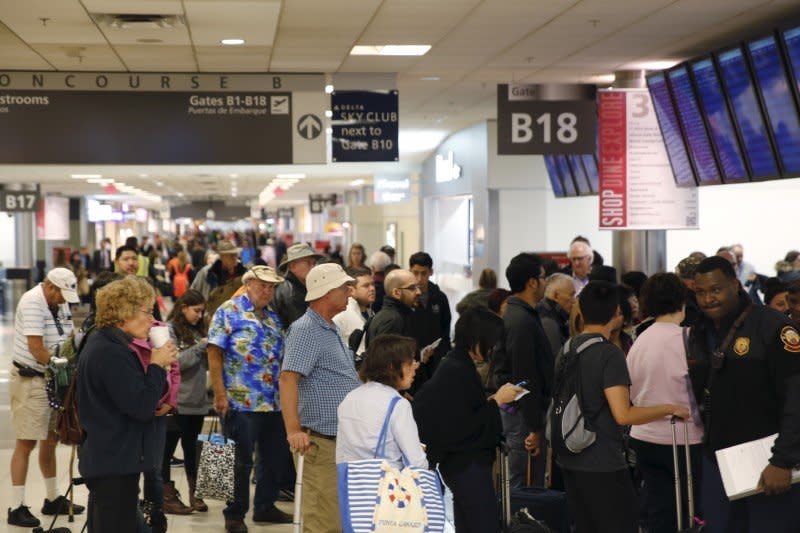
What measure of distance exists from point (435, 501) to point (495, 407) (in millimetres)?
1097

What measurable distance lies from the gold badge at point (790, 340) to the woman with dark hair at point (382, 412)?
1647 millimetres

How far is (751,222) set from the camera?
58.3 feet

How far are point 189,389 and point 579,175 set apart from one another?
906 cm

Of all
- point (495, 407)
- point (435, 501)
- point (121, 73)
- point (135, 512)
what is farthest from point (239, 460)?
point (121, 73)

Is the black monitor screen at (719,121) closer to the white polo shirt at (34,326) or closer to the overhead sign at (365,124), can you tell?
the overhead sign at (365,124)

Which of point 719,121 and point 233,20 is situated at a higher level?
point 233,20

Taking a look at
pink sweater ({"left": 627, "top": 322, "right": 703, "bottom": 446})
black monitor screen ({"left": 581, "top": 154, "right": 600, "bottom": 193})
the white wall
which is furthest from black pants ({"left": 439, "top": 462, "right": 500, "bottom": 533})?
the white wall

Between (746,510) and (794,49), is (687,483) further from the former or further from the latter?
(794,49)

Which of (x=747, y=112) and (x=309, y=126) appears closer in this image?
(x=747, y=112)

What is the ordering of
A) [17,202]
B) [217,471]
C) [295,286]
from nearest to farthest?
[217,471]
[295,286]
[17,202]

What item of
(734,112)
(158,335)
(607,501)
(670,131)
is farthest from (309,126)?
(607,501)

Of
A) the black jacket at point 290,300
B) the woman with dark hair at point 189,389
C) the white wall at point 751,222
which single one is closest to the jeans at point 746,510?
the black jacket at point 290,300

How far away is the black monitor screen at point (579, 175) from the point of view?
51.8ft

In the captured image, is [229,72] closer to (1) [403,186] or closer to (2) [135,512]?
(2) [135,512]
